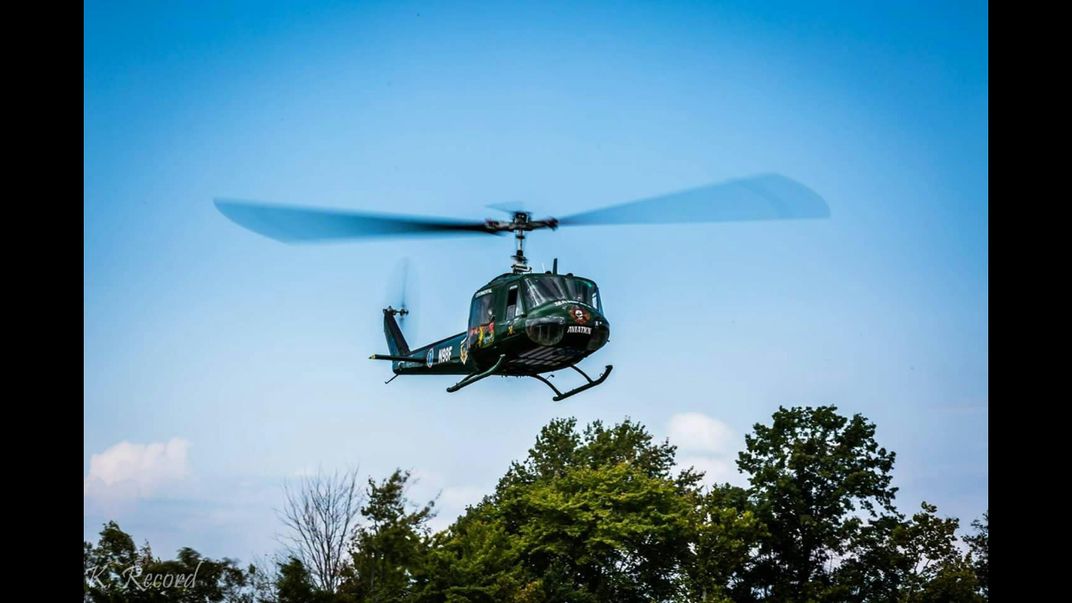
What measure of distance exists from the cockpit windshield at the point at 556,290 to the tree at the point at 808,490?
26.7 meters

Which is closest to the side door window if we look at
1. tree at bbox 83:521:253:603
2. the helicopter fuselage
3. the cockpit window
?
the helicopter fuselage

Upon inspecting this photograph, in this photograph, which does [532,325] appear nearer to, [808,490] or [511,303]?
[511,303]

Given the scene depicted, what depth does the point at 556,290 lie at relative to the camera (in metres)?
26.7

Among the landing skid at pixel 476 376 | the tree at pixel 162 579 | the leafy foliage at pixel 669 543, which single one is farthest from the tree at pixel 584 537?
the landing skid at pixel 476 376

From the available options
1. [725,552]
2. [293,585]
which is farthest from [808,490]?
[293,585]

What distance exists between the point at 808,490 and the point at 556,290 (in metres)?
29.6

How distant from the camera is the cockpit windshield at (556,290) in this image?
26.6m
